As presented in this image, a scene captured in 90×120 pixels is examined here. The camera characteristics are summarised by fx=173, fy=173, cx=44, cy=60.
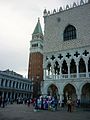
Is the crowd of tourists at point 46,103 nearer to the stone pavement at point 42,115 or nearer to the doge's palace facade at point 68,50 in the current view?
the stone pavement at point 42,115

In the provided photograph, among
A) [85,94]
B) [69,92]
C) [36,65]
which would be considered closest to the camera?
[85,94]

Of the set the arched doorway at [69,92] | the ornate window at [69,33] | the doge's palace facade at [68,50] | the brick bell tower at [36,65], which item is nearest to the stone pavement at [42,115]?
the doge's palace facade at [68,50]

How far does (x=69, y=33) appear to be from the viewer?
30047 mm

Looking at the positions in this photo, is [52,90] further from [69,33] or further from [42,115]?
[42,115]

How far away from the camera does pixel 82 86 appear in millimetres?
26109

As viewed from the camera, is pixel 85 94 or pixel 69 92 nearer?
pixel 85 94

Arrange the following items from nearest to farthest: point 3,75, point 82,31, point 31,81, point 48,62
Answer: point 82,31 → point 48,62 → point 3,75 → point 31,81

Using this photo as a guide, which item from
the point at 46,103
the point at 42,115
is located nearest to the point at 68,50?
the point at 46,103

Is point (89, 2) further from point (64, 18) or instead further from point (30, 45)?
point (30, 45)

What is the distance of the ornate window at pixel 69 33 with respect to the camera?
29.6 meters

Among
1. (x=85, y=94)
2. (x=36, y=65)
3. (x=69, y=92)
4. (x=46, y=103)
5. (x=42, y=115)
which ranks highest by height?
(x=36, y=65)

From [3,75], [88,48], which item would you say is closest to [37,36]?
[3,75]

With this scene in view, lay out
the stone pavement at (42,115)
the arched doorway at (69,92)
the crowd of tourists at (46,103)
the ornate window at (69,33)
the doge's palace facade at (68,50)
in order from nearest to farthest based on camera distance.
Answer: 1. the stone pavement at (42,115)
2. the crowd of tourists at (46,103)
3. the doge's palace facade at (68,50)
4. the ornate window at (69,33)
5. the arched doorway at (69,92)

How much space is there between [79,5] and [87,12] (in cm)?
230
